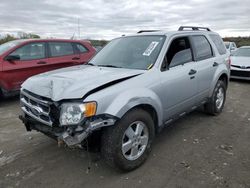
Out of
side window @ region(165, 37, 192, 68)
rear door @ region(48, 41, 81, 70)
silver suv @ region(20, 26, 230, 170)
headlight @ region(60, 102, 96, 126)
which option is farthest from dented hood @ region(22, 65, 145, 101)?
rear door @ region(48, 41, 81, 70)

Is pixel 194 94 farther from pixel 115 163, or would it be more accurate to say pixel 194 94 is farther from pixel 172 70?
pixel 115 163

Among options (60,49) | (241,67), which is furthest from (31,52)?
(241,67)

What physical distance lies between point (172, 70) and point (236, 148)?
1570mm

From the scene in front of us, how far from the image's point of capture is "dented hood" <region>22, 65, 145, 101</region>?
8.87 ft

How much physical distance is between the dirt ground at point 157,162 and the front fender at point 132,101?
76 cm

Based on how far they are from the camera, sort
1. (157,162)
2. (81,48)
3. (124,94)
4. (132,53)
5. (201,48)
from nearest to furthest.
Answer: (124,94) < (157,162) < (132,53) < (201,48) < (81,48)

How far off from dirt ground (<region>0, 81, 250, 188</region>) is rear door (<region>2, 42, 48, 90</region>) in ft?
5.82

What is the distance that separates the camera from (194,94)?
421cm

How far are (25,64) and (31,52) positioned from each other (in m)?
0.43

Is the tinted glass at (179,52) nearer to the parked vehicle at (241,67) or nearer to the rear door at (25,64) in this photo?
the rear door at (25,64)

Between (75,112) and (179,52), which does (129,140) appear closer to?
(75,112)

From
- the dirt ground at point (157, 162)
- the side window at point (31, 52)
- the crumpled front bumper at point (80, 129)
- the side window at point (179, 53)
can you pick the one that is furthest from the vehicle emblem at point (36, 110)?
the side window at point (31, 52)

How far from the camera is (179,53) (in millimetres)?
3877

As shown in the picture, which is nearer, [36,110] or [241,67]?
[36,110]
